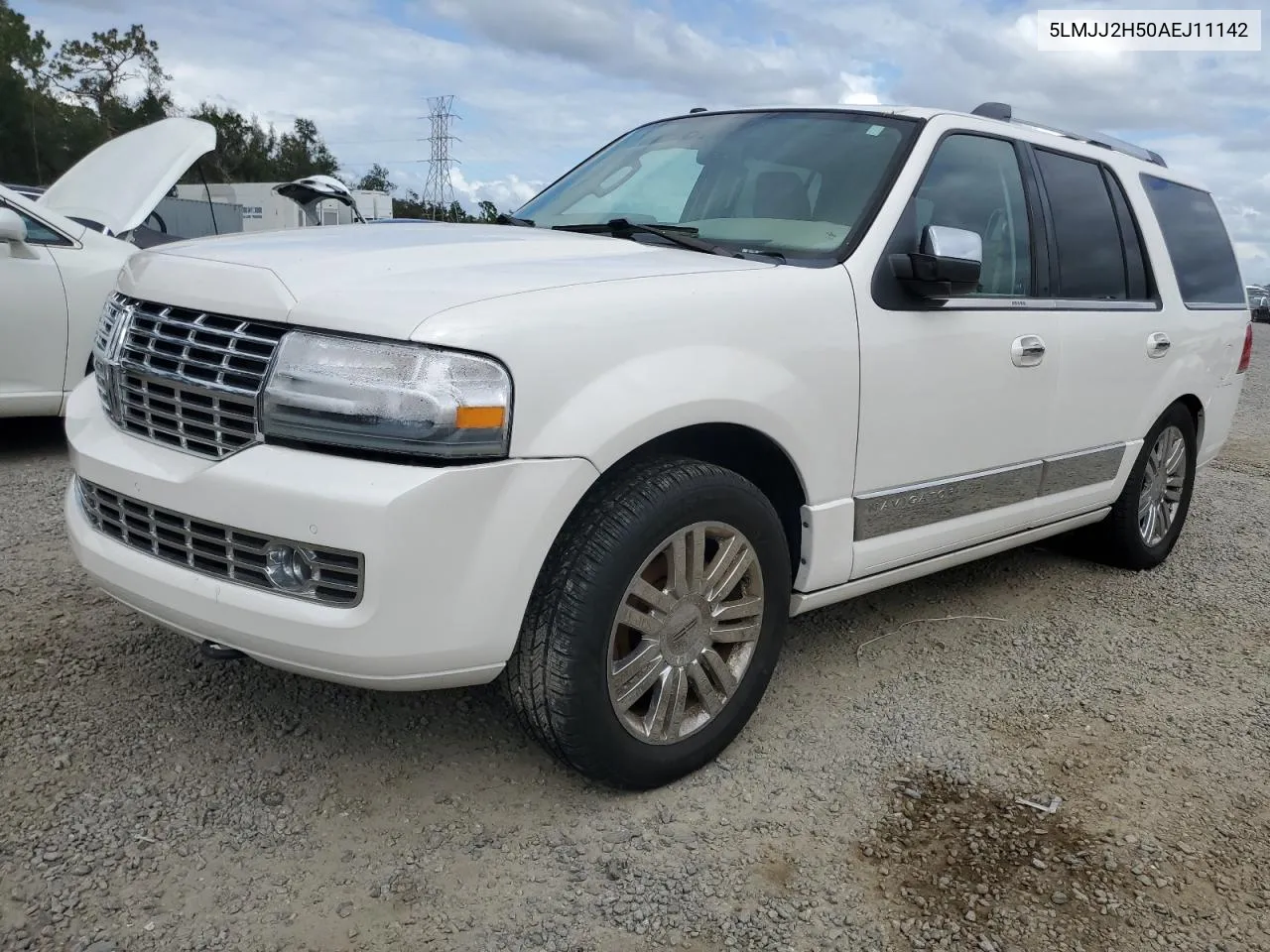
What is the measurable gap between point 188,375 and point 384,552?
26.6 inches

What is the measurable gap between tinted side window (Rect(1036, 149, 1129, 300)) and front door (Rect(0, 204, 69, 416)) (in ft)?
15.4

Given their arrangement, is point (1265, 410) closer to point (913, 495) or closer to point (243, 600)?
point (913, 495)

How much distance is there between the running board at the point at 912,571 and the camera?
301 cm

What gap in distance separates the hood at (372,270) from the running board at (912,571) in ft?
3.10

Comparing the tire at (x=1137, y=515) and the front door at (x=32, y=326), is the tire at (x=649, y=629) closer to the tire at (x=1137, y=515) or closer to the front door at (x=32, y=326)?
the tire at (x=1137, y=515)

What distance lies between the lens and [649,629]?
2510 millimetres

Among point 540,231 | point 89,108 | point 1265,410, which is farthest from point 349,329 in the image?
point 89,108

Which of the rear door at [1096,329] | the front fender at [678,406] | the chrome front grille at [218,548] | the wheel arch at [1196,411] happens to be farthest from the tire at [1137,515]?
the chrome front grille at [218,548]

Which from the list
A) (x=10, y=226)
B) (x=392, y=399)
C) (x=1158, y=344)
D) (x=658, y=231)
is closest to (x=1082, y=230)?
(x=1158, y=344)

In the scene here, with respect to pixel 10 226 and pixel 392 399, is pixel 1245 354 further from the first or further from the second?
pixel 10 226

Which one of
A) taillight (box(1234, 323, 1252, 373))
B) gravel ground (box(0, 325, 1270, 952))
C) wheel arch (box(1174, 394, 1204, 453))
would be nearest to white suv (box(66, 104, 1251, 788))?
gravel ground (box(0, 325, 1270, 952))

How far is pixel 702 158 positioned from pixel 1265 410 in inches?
417

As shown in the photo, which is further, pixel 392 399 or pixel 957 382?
pixel 957 382

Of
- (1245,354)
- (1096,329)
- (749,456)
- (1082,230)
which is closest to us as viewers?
(749,456)
